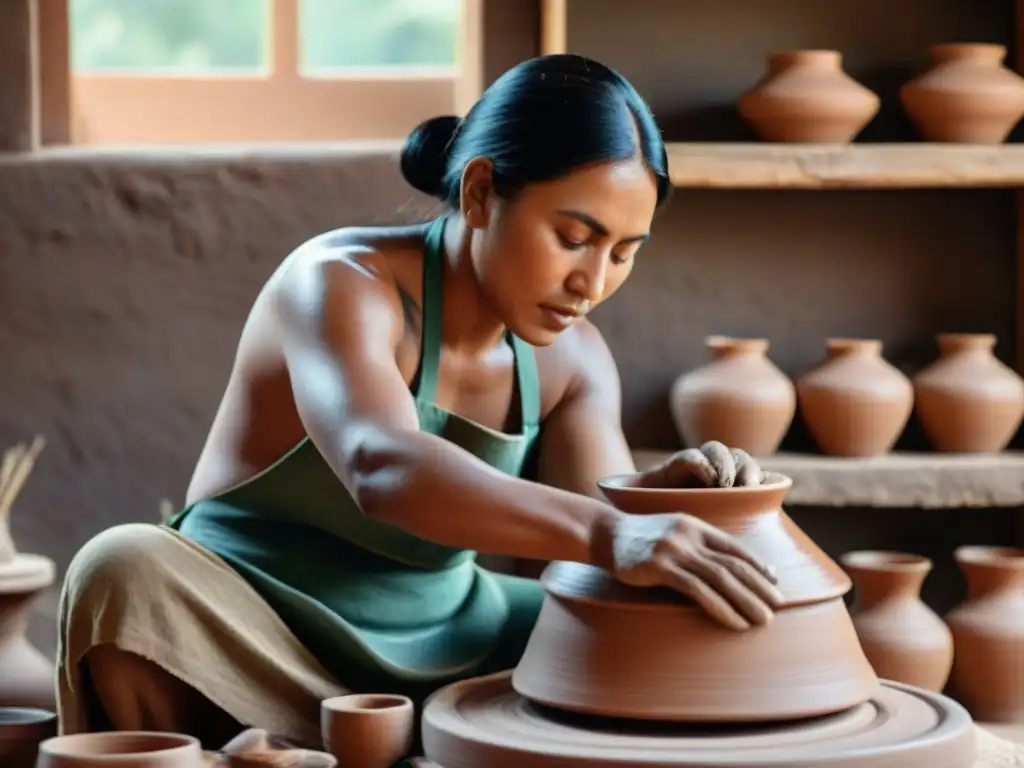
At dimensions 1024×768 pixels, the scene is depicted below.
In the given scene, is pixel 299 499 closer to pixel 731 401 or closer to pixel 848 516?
pixel 731 401

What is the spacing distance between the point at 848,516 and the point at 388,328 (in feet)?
7.38

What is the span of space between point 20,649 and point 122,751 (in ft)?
5.19

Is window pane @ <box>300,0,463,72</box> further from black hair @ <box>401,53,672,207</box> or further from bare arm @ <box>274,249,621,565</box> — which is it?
bare arm @ <box>274,249,621,565</box>

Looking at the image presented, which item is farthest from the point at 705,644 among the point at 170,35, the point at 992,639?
the point at 170,35

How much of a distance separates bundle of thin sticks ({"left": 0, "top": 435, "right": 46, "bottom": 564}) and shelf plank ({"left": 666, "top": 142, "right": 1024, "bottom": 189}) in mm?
1710

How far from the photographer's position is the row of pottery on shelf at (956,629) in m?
4.17

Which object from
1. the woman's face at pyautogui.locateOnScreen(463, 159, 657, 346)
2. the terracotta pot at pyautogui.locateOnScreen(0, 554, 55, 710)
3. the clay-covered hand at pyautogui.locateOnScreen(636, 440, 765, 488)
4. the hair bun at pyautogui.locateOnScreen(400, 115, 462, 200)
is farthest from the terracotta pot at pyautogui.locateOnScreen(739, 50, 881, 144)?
the terracotta pot at pyautogui.locateOnScreen(0, 554, 55, 710)

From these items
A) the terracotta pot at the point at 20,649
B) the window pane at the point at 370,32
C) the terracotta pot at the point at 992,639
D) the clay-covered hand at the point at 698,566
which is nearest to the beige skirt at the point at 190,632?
the clay-covered hand at the point at 698,566

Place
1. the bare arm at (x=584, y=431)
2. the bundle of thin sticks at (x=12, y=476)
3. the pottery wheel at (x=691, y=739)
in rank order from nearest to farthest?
1. the pottery wheel at (x=691, y=739)
2. the bare arm at (x=584, y=431)
3. the bundle of thin sticks at (x=12, y=476)

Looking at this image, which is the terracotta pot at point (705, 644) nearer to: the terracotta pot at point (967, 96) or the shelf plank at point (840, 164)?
the shelf plank at point (840, 164)

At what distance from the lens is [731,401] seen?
177 inches

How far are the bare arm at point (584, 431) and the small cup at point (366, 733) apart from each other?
64 centimetres

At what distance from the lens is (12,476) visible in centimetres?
440

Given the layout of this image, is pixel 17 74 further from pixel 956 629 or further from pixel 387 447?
pixel 956 629
